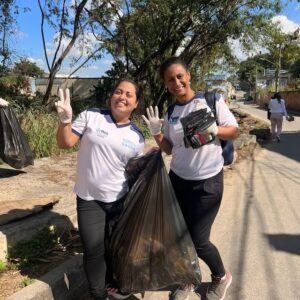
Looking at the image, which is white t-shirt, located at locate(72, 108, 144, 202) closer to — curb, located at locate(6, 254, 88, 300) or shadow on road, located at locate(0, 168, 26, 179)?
curb, located at locate(6, 254, 88, 300)

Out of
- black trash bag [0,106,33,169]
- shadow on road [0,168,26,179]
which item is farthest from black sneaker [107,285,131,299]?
shadow on road [0,168,26,179]

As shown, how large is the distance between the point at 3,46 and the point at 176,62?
47.8 feet

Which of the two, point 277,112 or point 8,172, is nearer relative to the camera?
point 8,172

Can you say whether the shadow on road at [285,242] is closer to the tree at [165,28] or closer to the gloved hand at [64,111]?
the gloved hand at [64,111]

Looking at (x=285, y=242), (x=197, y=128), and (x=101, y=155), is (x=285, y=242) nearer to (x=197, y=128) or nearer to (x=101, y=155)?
(x=197, y=128)

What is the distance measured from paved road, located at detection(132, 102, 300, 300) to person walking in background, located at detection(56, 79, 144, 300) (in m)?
0.89

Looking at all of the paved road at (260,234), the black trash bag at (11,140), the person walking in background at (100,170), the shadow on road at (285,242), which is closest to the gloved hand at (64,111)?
the person walking in background at (100,170)

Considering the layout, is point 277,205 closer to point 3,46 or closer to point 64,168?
point 64,168

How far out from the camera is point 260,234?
5.38 m

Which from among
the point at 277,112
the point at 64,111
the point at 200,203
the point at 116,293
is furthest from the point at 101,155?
the point at 277,112

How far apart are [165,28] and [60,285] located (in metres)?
14.6

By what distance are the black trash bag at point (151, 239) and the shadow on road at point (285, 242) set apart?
1922mm

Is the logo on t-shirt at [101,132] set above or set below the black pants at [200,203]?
above

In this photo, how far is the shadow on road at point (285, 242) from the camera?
15.9 feet
